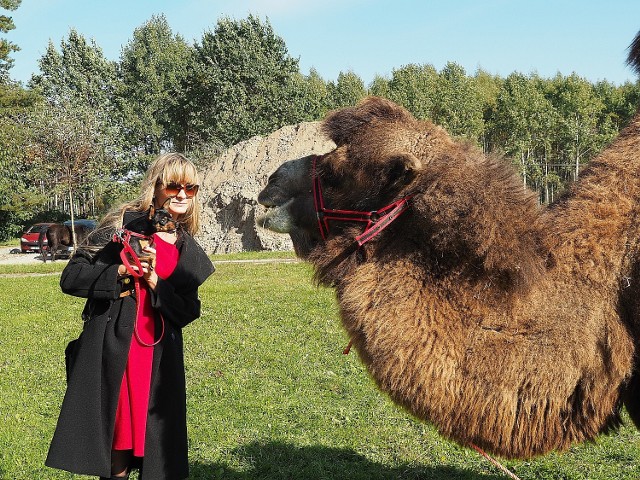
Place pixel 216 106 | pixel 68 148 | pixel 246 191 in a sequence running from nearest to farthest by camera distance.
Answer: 1. pixel 246 191
2. pixel 68 148
3. pixel 216 106

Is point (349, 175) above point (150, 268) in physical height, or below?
above

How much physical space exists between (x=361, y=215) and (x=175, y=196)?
3.41 ft

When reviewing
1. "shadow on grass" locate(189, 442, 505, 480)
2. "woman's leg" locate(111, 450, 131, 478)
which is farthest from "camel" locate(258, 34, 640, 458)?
"shadow on grass" locate(189, 442, 505, 480)

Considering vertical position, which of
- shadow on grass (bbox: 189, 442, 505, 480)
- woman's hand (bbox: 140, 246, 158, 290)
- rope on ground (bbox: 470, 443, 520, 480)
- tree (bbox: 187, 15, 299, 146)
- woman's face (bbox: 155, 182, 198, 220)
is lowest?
shadow on grass (bbox: 189, 442, 505, 480)

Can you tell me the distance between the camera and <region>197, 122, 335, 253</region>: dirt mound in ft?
74.9

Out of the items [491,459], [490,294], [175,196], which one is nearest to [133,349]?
[175,196]

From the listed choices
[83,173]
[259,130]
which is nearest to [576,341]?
[83,173]

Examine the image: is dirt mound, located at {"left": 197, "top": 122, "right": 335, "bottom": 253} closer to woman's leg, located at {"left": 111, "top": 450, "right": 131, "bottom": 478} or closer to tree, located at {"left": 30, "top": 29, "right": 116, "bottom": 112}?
woman's leg, located at {"left": 111, "top": 450, "right": 131, "bottom": 478}

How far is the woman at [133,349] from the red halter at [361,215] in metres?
0.72

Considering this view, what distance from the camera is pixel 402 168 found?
2701 mm

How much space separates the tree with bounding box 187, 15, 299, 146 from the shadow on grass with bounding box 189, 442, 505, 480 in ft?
118

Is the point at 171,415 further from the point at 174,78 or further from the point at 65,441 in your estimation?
the point at 174,78

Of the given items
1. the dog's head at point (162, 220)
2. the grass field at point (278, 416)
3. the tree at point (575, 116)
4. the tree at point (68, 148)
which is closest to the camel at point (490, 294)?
the dog's head at point (162, 220)

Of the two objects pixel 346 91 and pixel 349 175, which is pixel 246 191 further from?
pixel 346 91
